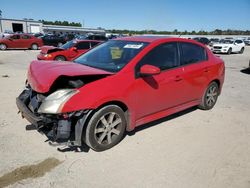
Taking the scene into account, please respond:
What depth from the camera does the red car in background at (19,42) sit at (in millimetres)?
22839

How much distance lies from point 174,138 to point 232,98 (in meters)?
3.65

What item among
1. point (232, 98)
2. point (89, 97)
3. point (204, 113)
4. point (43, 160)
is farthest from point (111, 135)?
point (232, 98)

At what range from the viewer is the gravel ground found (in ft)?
10.6

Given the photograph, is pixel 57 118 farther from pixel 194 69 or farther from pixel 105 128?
pixel 194 69

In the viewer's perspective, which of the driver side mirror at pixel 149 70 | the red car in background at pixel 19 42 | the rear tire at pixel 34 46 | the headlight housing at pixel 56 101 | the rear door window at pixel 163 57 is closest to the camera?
the headlight housing at pixel 56 101

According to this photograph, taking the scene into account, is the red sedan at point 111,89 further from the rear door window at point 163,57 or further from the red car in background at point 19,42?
the red car in background at point 19,42

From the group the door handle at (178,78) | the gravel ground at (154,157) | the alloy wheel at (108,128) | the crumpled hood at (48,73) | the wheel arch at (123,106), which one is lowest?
the gravel ground at (154,157)

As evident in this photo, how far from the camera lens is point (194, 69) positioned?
5152 millimetres

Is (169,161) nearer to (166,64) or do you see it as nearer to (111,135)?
(111,135)

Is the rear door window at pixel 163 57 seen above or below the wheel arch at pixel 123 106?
above

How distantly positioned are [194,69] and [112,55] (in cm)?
177

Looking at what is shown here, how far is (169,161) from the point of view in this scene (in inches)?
145

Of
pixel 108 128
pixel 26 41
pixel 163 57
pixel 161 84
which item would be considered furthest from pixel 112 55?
pixel 26 41

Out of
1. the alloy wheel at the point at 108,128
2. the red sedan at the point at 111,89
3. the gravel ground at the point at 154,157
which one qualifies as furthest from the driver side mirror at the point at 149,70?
the gravel ground at the point at 154,157
